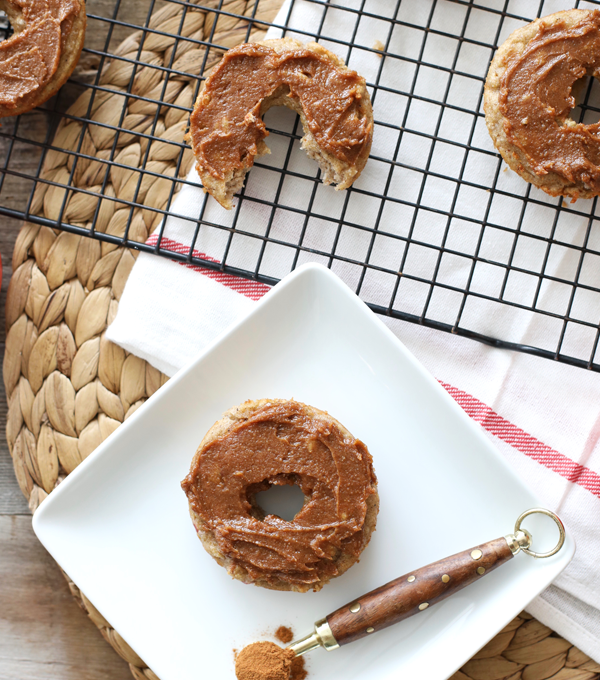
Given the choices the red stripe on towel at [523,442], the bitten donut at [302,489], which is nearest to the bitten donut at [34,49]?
the bitten donut at [302,489]

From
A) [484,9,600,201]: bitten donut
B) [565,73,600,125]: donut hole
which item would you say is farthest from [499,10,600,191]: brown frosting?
[565,73,600,125]: donut hole

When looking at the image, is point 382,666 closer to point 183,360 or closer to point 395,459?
point 395,459

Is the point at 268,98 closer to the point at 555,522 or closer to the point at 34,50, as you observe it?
the point at 34,50

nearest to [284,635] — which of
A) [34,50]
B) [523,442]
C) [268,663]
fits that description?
[268,663]

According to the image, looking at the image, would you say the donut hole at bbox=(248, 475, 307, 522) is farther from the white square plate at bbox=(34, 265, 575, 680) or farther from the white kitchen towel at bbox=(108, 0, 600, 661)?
the white kitchen towel at bbox=(108, 0, 600, 661)

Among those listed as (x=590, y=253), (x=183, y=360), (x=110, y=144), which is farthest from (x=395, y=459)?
(x=110, y=144)

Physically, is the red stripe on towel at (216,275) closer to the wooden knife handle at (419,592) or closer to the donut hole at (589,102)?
the wooden knife handle at (419,592)

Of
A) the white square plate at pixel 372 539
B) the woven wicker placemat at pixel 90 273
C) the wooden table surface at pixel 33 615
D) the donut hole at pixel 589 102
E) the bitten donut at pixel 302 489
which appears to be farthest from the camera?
the wooden table surface at pixel 33 615
